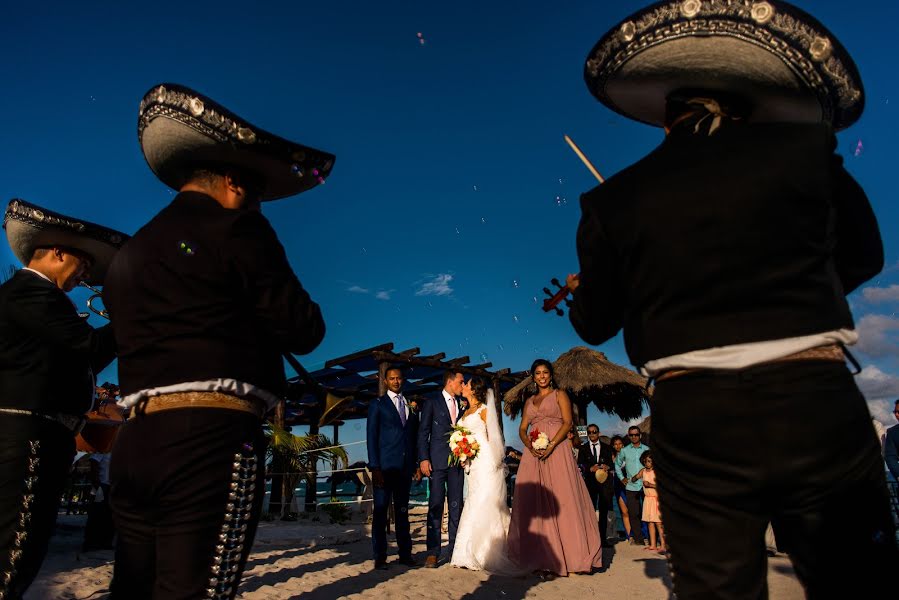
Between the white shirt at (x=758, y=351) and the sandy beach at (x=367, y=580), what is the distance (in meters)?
3.59

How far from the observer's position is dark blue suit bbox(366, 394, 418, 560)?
7.30 m

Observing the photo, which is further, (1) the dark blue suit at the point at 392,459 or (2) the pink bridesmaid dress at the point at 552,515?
(1) the dark blue suit at the point at 392,459

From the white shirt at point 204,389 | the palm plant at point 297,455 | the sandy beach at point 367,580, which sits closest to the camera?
the white shirt at point 204,389

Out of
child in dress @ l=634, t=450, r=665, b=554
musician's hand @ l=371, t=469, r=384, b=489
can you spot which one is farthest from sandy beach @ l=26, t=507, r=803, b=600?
musician's hand @ l=371, t=469, r=384, b=489

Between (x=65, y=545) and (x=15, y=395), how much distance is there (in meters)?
6.88

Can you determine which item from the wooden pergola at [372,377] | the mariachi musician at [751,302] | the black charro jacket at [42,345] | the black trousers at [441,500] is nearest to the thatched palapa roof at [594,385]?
the wooden pergola at [372,377]

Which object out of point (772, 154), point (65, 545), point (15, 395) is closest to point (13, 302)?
point (15, 395)

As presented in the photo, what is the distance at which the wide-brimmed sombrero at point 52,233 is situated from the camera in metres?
3.23

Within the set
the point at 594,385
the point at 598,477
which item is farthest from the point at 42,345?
the point at 594,385

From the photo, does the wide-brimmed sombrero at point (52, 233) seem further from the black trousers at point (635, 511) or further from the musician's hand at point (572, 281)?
the black trousers at point (635, 511)

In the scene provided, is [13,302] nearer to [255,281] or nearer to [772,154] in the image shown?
[255,281]

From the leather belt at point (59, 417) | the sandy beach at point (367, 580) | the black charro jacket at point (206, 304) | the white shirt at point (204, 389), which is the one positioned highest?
the black charro jacket at point (206, 304)

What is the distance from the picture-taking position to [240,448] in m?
1.83

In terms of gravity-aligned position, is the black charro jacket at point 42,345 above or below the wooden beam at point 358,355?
below
